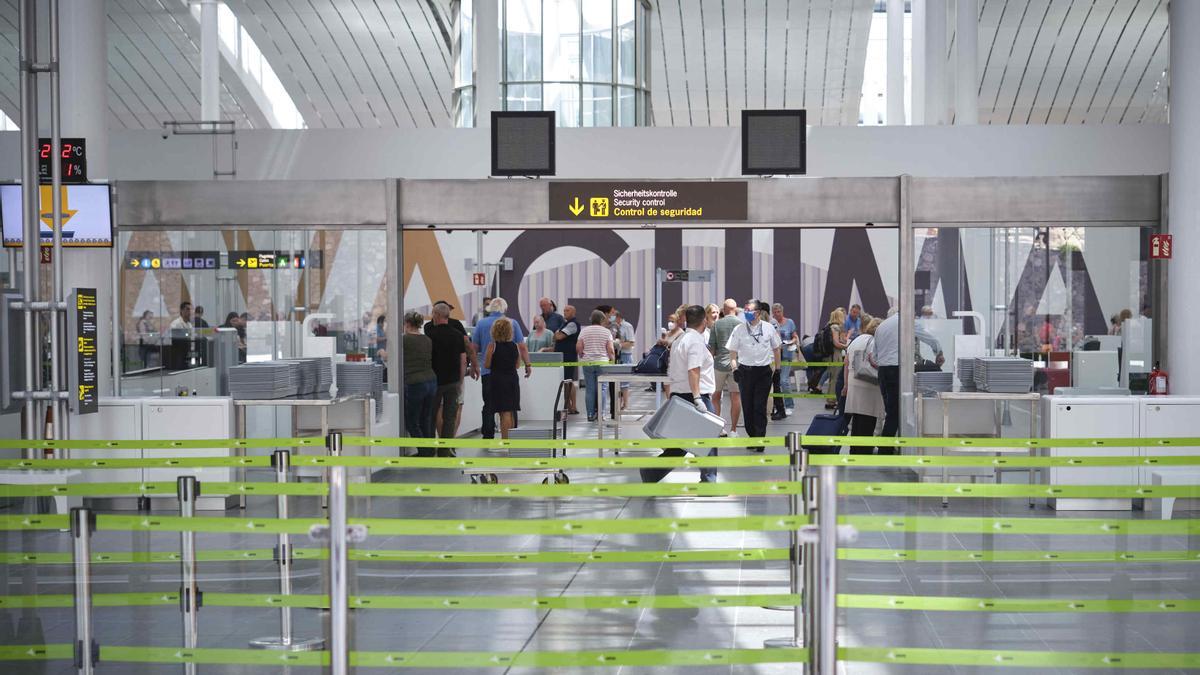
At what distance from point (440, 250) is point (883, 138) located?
6.61 m

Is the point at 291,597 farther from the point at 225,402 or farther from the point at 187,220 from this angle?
the point at 187,220

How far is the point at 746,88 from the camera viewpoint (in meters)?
35.8

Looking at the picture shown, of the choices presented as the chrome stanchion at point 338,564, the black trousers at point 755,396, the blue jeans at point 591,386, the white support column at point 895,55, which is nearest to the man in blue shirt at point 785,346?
the blue jeans at point 591,386

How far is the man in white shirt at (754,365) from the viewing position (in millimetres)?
13727

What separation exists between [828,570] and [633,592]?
2.64 m

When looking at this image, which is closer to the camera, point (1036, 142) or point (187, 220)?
point (187, 220)

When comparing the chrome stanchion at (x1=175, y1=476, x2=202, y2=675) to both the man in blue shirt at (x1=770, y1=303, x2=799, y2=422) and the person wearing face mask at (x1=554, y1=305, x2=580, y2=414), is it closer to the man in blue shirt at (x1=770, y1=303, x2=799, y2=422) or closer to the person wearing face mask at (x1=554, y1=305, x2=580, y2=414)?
the person wearing face mask at (x1=554, y1=305, x2=580, y2=414)

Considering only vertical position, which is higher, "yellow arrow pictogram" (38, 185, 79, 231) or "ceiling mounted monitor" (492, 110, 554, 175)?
"ceiling mounted monitor" (492, 110, 554, 175)

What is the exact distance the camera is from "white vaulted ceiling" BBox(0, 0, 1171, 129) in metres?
29.2

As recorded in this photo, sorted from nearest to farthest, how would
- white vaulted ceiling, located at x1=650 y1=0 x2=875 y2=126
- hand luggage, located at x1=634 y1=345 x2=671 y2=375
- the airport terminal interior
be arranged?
1. the airport terminal interior
2. hand luggage, located at x1=634 y1=345 x2=671 y2=375
3. white vaulted ceiling, located at x1=650 y1=0 x2=875 y2=126

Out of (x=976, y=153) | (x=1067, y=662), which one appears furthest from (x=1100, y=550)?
(x=976, y=153)

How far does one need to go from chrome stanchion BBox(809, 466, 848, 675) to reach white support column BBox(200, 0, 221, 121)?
2094cm

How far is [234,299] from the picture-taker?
45.0 feet

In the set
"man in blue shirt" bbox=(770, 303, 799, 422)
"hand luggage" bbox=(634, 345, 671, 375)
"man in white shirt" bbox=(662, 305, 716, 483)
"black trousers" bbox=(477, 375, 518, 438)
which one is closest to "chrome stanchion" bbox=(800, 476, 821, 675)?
"man in white shirt" bbox=(662, 305, 716, 483)
